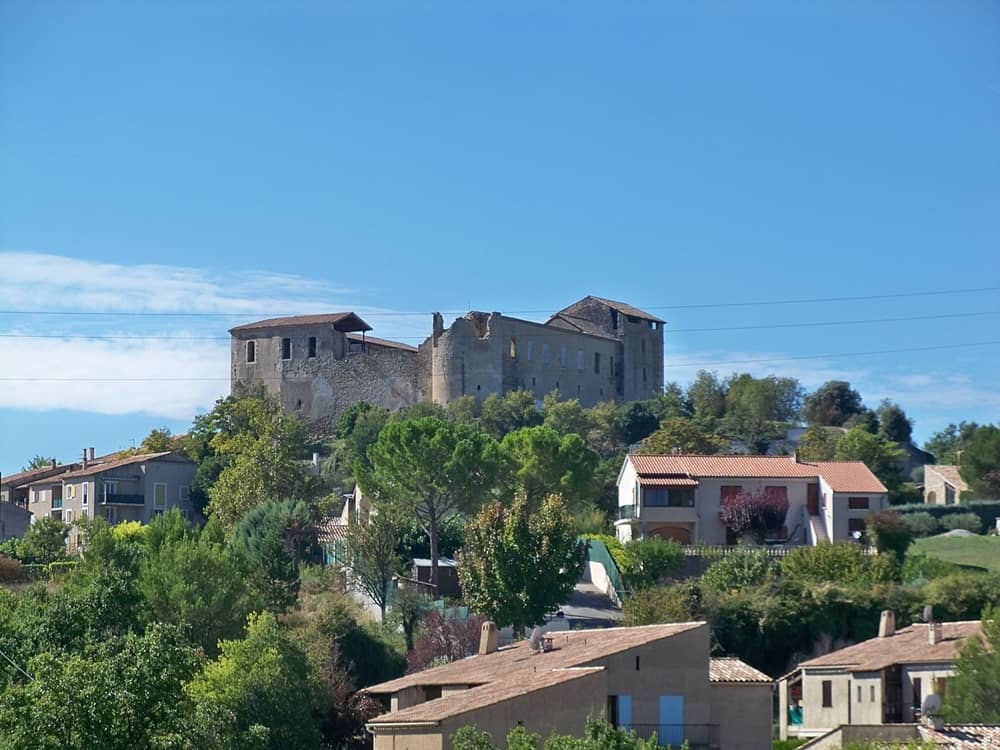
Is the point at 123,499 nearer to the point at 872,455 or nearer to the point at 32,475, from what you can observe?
the point at 32,475

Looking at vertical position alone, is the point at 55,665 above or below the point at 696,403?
below

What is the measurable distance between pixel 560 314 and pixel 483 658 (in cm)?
7657

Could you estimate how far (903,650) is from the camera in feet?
149

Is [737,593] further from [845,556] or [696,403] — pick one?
[696,403]

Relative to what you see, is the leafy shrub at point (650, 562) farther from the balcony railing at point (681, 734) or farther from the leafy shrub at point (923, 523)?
the balcony railing at point (681, 734)

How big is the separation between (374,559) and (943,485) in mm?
39125

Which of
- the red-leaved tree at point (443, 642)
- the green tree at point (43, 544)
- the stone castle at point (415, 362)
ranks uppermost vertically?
the stone castle at point (415, 362)

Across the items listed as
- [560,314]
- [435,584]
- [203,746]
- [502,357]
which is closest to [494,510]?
[435,584]

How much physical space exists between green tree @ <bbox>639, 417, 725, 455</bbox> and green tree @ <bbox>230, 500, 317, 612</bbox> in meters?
21.7

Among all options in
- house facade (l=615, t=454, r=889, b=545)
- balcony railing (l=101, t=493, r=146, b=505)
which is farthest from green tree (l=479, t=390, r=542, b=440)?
house facade (l=615, t=454, r=889, b=545)

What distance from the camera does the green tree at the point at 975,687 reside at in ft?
128

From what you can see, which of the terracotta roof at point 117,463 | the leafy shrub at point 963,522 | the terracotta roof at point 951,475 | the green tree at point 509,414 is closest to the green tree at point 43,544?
the terracotta roof at point 117,463

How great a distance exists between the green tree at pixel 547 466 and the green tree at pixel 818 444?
13040 millimetres

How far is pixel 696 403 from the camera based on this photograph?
355ft
